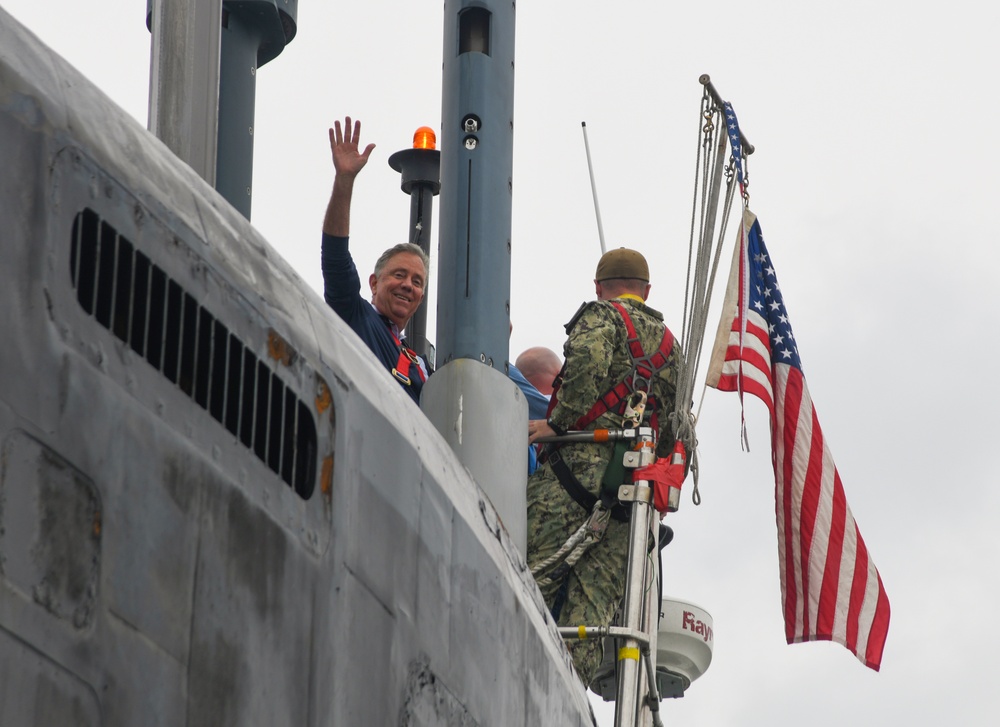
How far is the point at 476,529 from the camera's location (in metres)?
4.39

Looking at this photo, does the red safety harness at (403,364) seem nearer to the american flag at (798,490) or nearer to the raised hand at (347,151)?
the raised hand at (347,151)

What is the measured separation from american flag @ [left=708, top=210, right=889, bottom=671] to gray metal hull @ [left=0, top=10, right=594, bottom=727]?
5.77 m

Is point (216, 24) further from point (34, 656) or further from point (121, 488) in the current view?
point (34, 656)

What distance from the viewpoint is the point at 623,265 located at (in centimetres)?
879

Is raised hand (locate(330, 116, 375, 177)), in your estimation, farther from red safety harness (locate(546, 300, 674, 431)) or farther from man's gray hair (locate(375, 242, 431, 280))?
red safety harness (locate(546, 300, 674, 431))

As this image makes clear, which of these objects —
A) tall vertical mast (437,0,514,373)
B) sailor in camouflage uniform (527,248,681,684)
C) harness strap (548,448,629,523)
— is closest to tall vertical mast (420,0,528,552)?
tall vertical mast (437,0,514,373)

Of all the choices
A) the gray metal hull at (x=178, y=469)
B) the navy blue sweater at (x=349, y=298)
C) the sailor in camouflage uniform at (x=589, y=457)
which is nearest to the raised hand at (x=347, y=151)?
the navy blue sweater at (x=349, y=298)

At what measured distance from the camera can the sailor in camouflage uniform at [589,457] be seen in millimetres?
7844

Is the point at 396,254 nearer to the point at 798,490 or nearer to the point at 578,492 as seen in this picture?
the point at 578,492

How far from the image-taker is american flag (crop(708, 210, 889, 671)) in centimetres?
954

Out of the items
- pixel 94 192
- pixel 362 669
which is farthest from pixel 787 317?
pixel 94 192

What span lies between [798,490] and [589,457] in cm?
209

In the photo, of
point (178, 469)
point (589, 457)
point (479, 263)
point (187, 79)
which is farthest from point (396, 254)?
point (178, 469)

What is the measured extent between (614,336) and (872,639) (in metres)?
2.74
